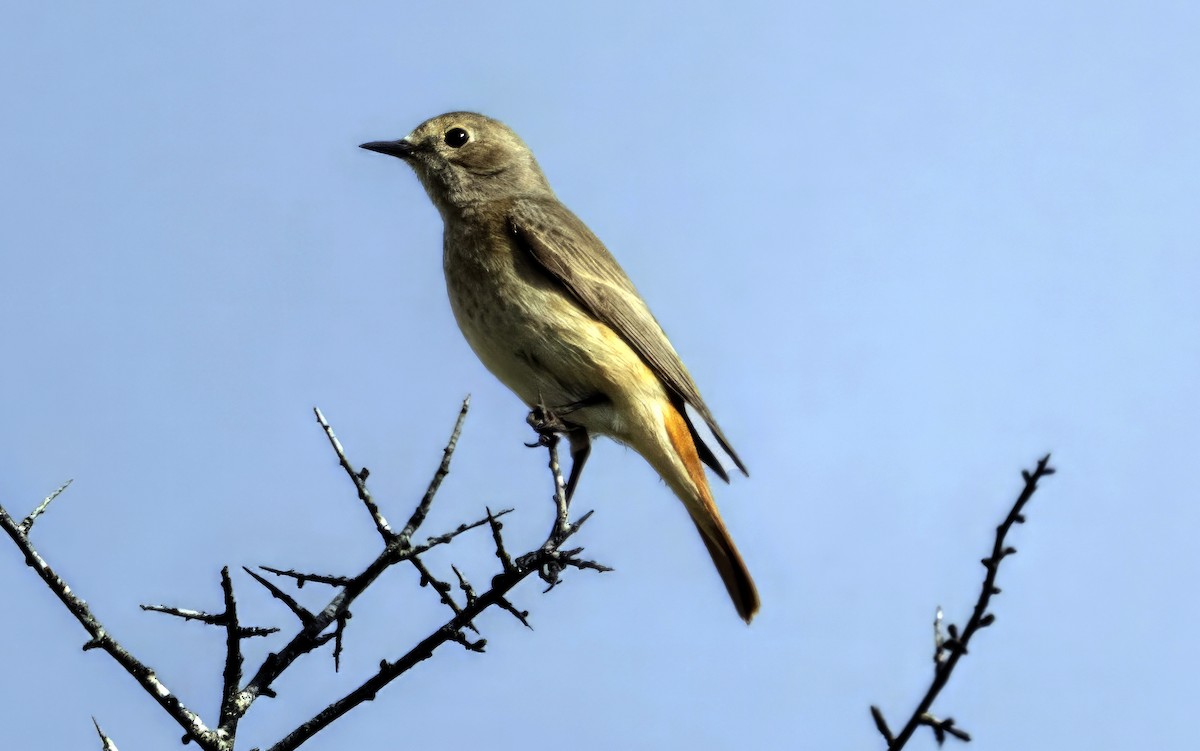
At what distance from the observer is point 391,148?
8672mm

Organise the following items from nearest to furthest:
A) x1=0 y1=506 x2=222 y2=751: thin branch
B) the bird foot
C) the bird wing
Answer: x1=0 y1=506 x2=222 y2=751: thin branch
the bird foot
the bird wing

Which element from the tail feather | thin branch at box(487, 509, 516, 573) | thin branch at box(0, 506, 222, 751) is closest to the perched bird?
the tail feather

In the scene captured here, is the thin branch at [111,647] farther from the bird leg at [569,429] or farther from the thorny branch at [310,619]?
the bird leg at [569,429]

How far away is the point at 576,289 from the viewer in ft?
24.2

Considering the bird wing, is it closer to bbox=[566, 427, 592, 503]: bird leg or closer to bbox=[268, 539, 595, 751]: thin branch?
bbox=[566, 427, 592, 503]: bird leg

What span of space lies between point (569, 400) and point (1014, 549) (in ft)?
13.6

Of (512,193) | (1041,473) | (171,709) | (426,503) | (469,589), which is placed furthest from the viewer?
(512,193)

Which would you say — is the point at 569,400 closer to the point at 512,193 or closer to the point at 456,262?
the point at 456,262

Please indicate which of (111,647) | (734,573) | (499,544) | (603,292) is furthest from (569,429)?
(111,647)

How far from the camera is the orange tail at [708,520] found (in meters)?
7.17

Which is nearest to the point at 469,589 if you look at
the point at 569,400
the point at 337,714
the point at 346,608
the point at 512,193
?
the point at 346,608

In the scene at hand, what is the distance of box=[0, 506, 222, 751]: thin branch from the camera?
416 centimetres

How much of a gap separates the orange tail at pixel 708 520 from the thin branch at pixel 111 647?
11.7 feet

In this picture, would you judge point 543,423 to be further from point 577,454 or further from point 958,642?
point 958,642
